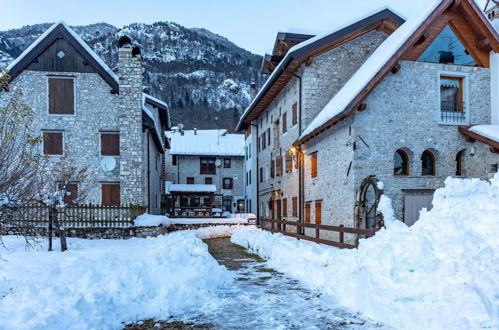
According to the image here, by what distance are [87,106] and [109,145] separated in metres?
2.36

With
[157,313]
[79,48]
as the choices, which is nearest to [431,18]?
[157,313]

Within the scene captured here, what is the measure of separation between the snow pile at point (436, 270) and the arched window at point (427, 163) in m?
6.83

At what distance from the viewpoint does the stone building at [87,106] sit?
1966 cm

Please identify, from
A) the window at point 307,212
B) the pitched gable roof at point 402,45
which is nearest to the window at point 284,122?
the window at point 307,212

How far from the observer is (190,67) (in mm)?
161250

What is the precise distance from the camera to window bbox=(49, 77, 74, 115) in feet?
66.0

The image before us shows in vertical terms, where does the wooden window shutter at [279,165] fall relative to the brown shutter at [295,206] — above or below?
above

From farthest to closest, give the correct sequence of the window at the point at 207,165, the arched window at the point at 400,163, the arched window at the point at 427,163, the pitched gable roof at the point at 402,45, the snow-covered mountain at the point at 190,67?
1. the snow-covered mountain at the point at 190,67
2. the window at the point at 207,165
3. the arched window at the point at 427,163
4. the arched window at the point at 400,163
5. the pitched gable roof at the point at 402,45

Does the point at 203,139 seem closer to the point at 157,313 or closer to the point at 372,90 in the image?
the point at 372,90

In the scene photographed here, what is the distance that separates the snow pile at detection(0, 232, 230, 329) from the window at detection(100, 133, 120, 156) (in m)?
11.7

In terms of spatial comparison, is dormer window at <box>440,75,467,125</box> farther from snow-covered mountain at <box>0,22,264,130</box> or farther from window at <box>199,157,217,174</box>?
snow-covered mountain at <box>0,22,264,130</box>

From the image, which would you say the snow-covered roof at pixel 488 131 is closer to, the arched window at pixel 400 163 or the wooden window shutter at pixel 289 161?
the arched window at pixel 400 163

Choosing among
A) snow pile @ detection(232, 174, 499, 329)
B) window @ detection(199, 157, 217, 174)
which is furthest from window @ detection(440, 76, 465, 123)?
window @ detection(199, 157, 217, 174)

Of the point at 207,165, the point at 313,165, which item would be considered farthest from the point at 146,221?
the point at 207,165
